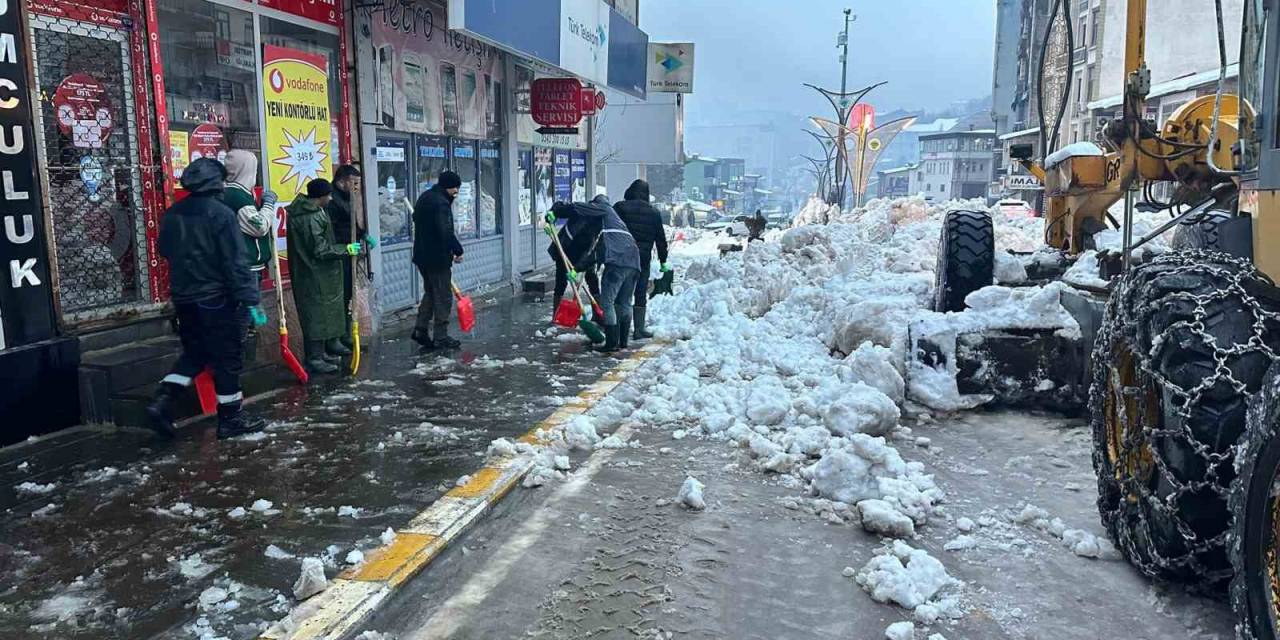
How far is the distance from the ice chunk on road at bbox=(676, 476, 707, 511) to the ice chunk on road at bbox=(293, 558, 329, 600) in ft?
6.23

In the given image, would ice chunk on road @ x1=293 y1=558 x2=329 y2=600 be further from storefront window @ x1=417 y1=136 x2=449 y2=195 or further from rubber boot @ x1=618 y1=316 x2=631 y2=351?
storefront window @ x1=417 y1=136 x2=449 y2=195

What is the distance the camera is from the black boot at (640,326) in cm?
994

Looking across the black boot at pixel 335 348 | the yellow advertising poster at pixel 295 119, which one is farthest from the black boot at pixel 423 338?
the yellow advertising poster at pixel 295 119

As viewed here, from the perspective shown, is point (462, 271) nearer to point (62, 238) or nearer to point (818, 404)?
point (62, 238)

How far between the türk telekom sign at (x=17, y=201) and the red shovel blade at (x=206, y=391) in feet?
3.29

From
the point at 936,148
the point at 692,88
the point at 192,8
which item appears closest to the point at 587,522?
the point at 192,8

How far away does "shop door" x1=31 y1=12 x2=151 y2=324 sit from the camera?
6.02 m

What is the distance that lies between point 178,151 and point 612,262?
3838mm

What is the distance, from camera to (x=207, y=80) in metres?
7.52

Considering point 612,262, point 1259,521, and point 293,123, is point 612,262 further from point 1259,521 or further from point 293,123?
point 1259,521

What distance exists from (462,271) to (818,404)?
753 cm

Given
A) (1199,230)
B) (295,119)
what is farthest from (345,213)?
(1199,230)

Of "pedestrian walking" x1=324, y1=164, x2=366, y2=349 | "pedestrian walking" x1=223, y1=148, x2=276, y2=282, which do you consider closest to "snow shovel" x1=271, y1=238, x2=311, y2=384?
"pedestrian walking" x1=223, y1=148, x2=276, y2=282

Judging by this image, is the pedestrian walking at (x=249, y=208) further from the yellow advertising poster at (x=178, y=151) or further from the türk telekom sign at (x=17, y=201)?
the türk telekom sign at (x=17, y=201)
